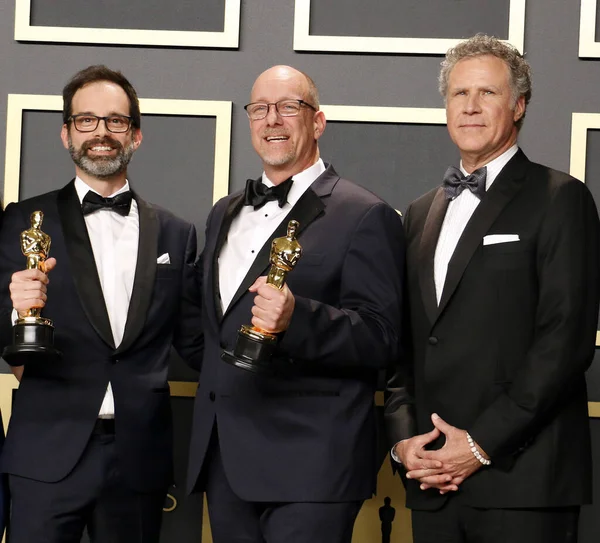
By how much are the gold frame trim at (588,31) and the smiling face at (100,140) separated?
68.4 inches

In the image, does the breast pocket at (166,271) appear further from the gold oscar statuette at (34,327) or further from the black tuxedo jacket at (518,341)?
the black tuxedo jacket at (518,341)

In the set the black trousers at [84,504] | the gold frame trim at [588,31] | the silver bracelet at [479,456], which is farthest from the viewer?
the gold frame trim at [588,31]

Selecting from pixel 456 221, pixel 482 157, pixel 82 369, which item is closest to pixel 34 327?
pixel 82 369

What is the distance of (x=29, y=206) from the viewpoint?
10.0ft

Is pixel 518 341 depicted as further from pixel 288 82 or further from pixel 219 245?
pixel 288 82

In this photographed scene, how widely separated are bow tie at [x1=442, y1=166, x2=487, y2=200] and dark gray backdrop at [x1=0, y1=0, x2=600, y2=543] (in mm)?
982

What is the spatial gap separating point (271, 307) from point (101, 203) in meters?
0.93

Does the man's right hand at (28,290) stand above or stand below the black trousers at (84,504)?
→ above

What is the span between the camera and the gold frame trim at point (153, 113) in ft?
12.3

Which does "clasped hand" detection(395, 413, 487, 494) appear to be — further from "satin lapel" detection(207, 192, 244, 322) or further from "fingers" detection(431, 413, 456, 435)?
"satin lapel" detection(207, 192, 244, 322)

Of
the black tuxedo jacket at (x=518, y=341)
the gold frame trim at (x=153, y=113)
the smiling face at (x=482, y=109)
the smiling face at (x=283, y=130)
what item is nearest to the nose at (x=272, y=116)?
the smiling face at (x=283, y=130)

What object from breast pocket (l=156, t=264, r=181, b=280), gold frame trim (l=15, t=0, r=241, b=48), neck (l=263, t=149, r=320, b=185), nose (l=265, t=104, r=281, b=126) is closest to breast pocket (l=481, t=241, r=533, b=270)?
neck (l=263, t=149, r=320, b=185)

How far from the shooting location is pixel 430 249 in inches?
107

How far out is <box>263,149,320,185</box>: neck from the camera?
9.50ft
